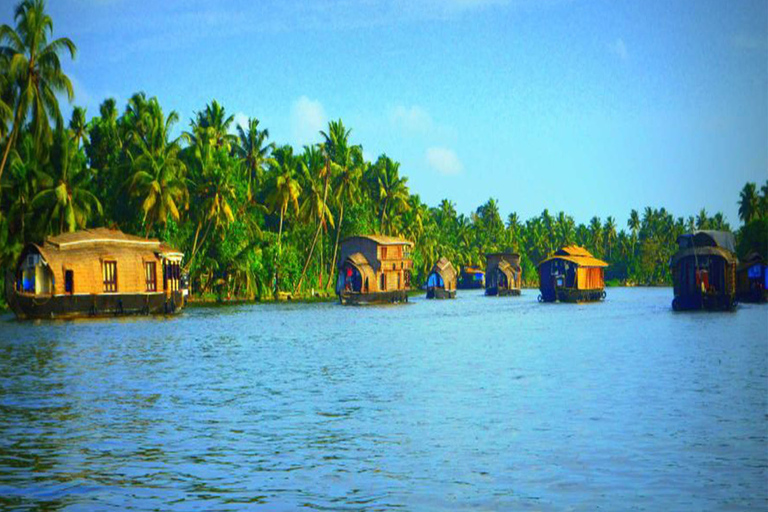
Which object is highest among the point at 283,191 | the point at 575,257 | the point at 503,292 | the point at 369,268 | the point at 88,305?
the point at 283,191

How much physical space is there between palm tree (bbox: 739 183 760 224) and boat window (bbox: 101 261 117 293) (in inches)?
3566

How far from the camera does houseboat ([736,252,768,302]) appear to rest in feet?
270

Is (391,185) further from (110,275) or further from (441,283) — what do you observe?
(110,275)

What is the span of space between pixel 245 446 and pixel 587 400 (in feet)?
29.1

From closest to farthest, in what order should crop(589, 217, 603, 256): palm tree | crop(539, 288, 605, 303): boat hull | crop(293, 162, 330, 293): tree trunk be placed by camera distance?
crop(293, 162, 330, 293): tree trunk < crop(539, 288, 605, 303): boat hull < crop(589, 217, 603, 256): palm tree

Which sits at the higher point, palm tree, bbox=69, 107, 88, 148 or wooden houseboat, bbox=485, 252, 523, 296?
palm tree, bbox=69, 107, 88, 148

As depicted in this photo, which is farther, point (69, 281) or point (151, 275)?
point (151, 275)

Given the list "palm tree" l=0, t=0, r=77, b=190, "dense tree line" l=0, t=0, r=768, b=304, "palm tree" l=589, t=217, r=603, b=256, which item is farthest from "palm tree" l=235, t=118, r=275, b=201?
"palm tree" l=589, t=217, r=603, b=256

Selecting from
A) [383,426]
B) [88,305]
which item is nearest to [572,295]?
A: [88,305]

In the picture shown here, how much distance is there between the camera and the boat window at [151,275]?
5894 centimetres

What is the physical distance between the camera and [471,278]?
156 metres

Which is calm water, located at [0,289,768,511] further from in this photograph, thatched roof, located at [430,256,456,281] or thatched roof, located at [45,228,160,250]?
thatched roof, located at [430,256,456,281]

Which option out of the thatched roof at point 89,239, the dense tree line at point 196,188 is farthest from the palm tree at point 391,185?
the thatched roof at point 89,239

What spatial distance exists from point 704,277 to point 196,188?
38.9 metres
